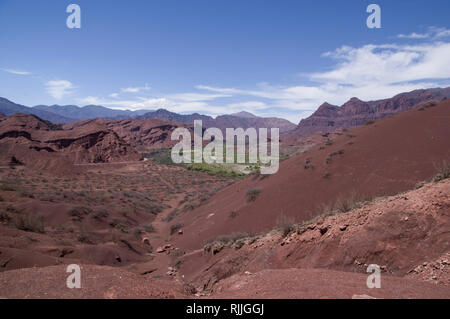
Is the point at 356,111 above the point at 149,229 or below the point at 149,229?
above

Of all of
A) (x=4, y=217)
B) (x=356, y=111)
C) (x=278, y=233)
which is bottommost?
(x=4, y=217)

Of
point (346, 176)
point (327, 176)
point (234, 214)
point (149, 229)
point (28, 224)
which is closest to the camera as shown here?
point (28, 224)

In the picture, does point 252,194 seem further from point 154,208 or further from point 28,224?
point 154,208

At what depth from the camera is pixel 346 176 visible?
13695mm

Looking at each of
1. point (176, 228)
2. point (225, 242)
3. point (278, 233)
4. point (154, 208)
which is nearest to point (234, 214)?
point (225, 242)

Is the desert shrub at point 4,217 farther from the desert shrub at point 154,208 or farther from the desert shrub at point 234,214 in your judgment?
the desert shrub at point 154,208

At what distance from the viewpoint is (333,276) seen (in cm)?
495

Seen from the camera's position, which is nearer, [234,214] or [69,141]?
[234,214]

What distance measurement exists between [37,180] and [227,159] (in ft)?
123

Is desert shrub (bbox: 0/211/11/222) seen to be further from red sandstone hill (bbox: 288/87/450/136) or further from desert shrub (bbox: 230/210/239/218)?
red sandstone hill (bbox: 288/87/450/136)

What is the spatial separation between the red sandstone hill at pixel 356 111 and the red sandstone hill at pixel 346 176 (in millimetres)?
134019

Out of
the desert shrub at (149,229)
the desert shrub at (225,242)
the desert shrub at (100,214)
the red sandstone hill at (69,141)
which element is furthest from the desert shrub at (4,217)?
the red sandstone hill at (69,141)

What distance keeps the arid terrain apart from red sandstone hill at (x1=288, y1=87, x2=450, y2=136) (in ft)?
449

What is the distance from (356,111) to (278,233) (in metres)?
176
